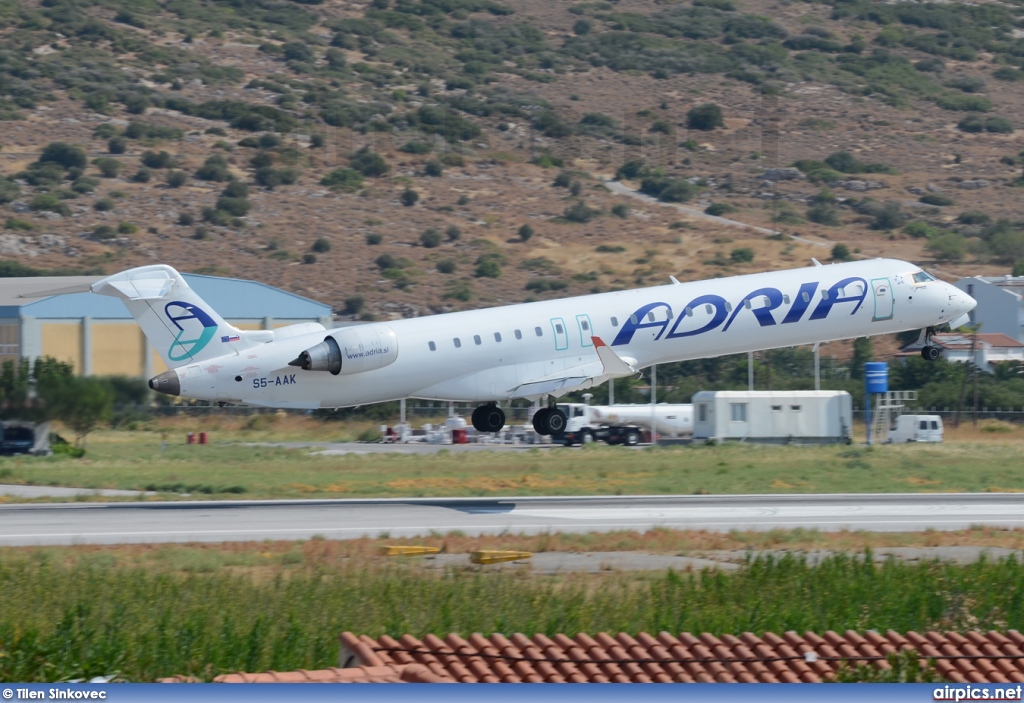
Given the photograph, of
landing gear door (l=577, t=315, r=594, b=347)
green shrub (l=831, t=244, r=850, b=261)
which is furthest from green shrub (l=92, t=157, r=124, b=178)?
landing gear door (l=577, t=315, r=594, b=347)

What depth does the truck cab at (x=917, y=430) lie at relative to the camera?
59094 mm

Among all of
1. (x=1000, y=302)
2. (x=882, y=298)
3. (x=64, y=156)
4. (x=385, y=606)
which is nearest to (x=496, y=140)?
(x=64, y=156)

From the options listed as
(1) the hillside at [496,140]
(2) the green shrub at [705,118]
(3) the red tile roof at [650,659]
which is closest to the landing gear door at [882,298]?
(3) the red tile roof at [650,659]

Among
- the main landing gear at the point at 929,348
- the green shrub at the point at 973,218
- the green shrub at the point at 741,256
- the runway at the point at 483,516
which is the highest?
the green shrub at the point at 973,218

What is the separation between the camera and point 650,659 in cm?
1363

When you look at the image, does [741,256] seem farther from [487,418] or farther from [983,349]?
[487,418]

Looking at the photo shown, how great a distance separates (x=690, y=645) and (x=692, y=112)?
378 feet

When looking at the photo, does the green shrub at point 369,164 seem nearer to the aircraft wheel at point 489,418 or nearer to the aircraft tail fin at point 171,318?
the aircraft wheel at point 489,418

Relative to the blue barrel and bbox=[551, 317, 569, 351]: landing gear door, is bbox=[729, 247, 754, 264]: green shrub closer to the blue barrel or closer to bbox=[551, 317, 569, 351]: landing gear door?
the blue barrel

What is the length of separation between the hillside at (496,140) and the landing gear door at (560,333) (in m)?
52.4

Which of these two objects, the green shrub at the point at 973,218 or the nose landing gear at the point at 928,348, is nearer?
the nose landing gear at the point at 928,348

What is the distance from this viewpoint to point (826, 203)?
111m

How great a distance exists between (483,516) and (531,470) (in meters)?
12.1

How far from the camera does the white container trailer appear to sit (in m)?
59.0
